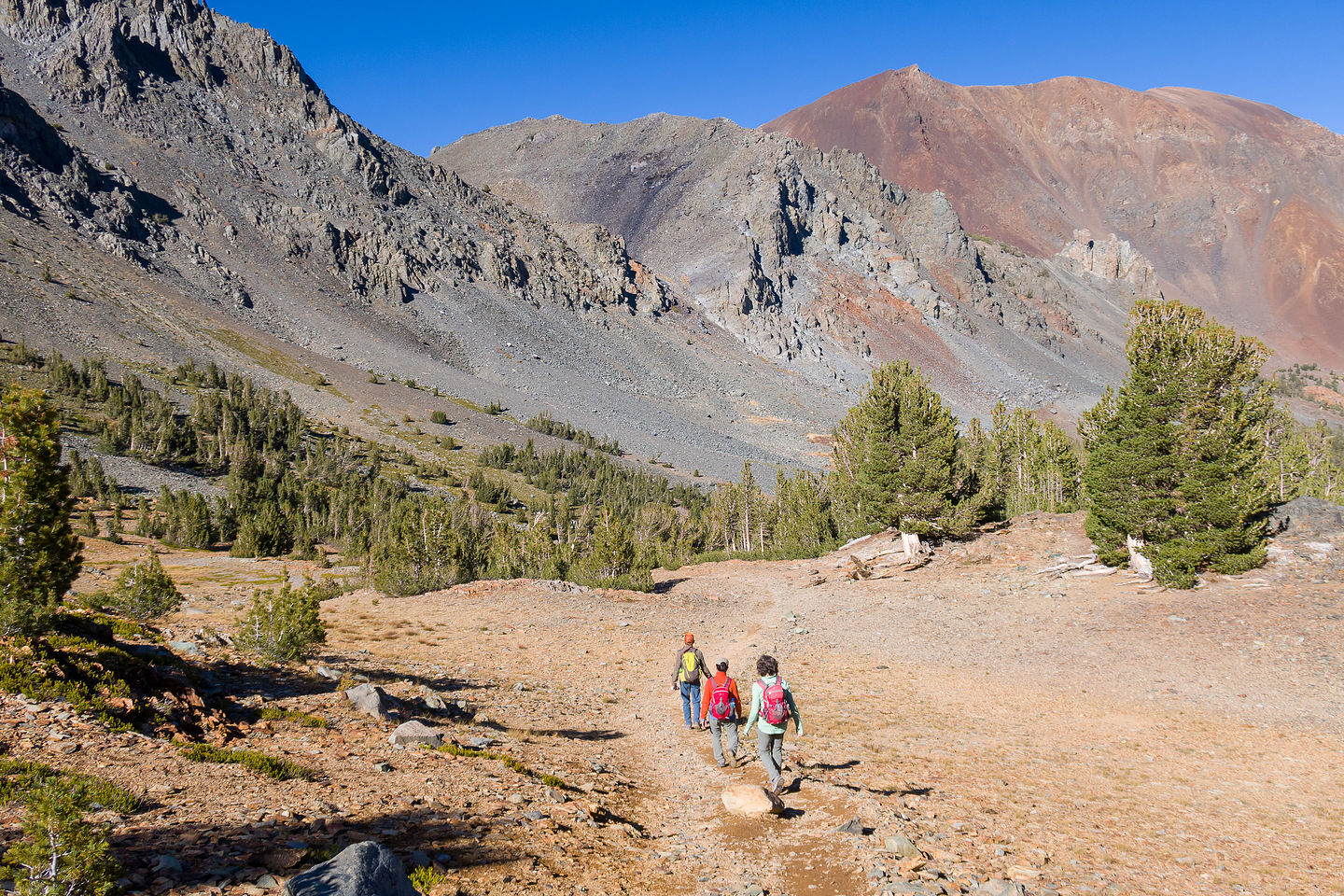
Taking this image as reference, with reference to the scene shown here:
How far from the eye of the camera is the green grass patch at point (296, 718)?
8922 mm

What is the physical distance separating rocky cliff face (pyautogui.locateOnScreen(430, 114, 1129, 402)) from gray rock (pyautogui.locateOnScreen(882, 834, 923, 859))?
110072 millimetres

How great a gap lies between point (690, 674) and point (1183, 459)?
17.2 m

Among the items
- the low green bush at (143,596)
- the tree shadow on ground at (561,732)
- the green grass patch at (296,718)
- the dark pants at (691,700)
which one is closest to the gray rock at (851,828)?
the dark pants at (691,700)

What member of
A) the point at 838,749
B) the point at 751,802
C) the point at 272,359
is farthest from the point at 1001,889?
the point at 272,359

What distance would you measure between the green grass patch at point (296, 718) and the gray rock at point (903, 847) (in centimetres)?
717

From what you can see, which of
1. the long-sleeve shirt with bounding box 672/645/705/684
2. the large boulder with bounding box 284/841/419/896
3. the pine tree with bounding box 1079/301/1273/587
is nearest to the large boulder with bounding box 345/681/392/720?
the long-sleeve shirt with bounding box 672/645/705/684

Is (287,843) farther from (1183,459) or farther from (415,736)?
(1183,459)

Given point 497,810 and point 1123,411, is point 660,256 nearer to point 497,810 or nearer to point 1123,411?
point 1123,411

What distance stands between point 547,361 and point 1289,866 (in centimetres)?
8758

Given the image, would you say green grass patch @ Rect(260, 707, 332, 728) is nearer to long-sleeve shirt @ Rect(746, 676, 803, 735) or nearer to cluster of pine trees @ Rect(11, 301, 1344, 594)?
long-sleeve shirt @ Rect(746, 676, 803, 735)

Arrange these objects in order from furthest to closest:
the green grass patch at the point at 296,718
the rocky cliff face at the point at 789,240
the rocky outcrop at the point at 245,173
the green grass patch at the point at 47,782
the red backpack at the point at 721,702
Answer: the rocky cliff face at the point at 789,240, the rocky outcrop at the point at 245,173, the red backpack at the point at 721,702, the green grass patch at the point at 296,718, the green grass patch at the point at 47,782

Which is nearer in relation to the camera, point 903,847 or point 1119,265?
point 903,847

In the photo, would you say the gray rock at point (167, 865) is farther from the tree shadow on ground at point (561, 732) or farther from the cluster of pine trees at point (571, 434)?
the cluster of pine trees at point (571, 434)

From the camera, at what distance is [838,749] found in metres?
10.7
